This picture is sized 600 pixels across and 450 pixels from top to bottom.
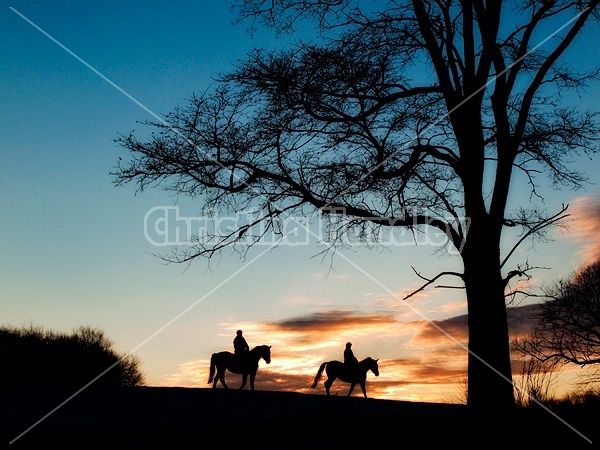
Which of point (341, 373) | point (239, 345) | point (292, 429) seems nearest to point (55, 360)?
point (239, 345)

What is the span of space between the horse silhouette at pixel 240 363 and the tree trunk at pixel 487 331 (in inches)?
421

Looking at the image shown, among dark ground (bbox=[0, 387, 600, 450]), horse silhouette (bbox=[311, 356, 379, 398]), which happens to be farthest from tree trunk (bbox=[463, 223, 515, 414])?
horse silhouette (bbox=[311, 356, 379, 398])

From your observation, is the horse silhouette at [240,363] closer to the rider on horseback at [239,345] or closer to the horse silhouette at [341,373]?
the rider on horseback at [239,345]

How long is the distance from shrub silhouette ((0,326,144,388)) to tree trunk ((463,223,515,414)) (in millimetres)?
15893

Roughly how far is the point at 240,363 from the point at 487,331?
1151cm

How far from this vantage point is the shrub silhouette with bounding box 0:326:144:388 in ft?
83.8

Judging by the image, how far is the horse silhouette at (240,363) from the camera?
75.6 ft

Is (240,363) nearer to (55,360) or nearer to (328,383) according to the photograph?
(328,383)

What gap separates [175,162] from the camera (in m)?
14.9

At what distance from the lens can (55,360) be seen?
1027 inches

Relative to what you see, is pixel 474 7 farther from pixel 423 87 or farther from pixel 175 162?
pixel 175 162

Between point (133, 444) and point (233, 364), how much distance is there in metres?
12.4

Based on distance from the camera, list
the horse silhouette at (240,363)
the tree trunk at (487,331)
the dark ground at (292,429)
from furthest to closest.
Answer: the horse silhouette at (240,363) < the tree trunk at (487,331) < the dark ground at (292,429)

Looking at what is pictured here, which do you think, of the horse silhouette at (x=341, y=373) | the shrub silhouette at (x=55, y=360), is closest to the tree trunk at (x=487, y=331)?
the horse silhouette at (x=341, y=373)
